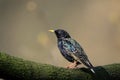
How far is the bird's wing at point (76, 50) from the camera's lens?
31.0ft

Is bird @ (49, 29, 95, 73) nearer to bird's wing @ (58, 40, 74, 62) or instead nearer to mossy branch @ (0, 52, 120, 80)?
bird's wing @ (58, 40, 74, 62)

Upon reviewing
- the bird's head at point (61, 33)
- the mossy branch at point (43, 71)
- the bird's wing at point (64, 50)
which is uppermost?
the bird's head at point (61, 33)

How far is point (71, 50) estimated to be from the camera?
398 inches

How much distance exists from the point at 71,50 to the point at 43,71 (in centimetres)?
265

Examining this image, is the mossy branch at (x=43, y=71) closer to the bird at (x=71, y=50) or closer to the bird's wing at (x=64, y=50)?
the bird at (x=71, y=50)

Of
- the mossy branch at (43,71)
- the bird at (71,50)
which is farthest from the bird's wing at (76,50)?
the mossy branch at (43,71)

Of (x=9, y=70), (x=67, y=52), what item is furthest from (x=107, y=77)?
(x=9, y=70)

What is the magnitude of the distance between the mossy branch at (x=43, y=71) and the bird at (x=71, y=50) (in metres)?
0.32

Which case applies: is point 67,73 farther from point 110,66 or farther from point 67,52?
point 67,52

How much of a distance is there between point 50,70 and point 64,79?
391mm

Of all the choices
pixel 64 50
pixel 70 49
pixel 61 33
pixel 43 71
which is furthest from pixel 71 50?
pixel 43 71

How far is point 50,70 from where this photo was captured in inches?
304

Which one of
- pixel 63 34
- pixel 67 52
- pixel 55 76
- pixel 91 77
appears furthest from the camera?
pixel 63 34

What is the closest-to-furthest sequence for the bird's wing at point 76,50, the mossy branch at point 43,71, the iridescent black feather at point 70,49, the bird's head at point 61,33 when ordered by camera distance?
the mossy branch at point 43,71, the bird's wing at point 76,50, the iridescent black feather at point 70,49, the bird's head at point 61,33
